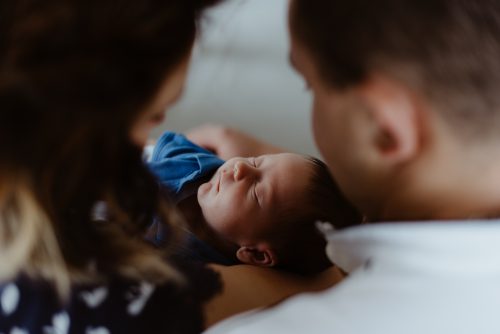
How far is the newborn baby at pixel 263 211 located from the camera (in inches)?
35.1

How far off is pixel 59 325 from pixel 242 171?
0.42 meters

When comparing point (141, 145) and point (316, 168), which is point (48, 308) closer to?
point (141, 145)

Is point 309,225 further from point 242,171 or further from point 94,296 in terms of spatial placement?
point 94,296

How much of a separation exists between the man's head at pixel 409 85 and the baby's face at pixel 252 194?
32 centimetres

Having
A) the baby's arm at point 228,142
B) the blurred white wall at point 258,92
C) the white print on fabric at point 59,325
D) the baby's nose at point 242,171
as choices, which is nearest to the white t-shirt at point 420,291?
the white print on fabric at point 59,325

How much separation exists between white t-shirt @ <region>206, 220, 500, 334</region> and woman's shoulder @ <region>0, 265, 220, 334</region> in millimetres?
83

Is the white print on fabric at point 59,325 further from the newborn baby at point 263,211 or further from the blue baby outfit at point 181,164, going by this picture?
the blue baby outfit at point 181,164

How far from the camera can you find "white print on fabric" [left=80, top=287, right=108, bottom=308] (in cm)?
61

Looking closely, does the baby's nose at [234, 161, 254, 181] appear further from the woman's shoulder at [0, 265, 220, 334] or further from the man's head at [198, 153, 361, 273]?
the woman's shoulder at [0, 265, 220, 334]

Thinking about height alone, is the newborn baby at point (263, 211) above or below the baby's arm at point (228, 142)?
below

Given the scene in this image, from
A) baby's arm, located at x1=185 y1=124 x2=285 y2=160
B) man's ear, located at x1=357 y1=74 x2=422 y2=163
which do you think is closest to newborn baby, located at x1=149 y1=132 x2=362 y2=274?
baby's arm, located at x1=185 y1=124 x2=285 y2=160

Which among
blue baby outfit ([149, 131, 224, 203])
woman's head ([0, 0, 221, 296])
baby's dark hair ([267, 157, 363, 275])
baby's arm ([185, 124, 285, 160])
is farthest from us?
baby's arm ([185, 124, 285, 160])

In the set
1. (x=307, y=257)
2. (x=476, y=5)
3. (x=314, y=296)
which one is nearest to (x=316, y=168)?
(x=307, y=257)

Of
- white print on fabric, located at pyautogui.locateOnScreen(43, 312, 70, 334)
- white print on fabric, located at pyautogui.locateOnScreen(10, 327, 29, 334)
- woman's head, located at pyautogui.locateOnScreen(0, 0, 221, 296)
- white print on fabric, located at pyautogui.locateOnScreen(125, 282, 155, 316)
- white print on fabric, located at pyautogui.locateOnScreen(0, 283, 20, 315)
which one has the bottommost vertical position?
white print on fabric, located at pyautogui.locateOnScreen(125, 282, 155, 316)
